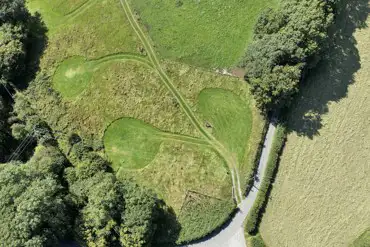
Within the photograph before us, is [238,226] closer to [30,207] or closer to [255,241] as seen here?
[255,241]

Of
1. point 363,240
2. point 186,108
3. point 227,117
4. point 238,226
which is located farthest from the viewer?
point 186,108

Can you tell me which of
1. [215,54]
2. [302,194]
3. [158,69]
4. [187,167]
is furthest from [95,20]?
[302,194]

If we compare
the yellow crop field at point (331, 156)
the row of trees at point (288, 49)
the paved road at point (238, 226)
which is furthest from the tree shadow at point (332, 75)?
the paved road at point (238, 226)

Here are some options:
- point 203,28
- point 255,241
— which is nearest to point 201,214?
point 255,241

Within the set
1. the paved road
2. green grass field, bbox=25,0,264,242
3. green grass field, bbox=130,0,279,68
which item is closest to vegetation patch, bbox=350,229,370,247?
the paved road

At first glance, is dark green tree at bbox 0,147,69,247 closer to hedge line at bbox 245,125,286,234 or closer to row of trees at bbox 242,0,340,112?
hedge line at bbox 245,125,286,234

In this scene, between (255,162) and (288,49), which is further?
(255,162)
